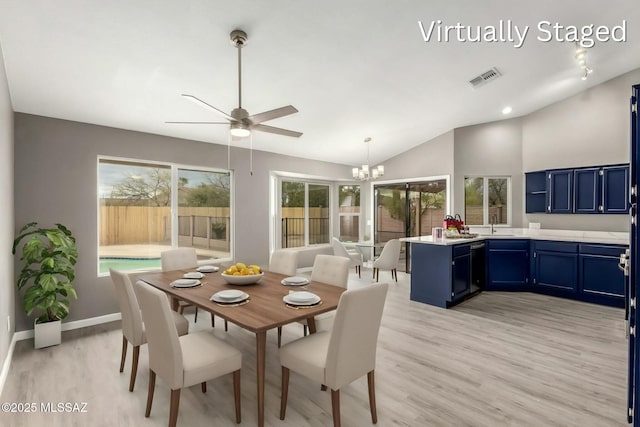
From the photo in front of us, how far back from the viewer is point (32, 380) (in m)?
2.55

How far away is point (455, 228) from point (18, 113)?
568 centimetres

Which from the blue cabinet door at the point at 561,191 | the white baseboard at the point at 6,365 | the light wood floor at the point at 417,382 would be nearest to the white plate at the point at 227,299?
the light wood floor at the point at 417,382

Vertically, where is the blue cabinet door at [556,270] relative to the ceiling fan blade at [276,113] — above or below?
below

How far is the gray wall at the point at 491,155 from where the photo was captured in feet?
18.6

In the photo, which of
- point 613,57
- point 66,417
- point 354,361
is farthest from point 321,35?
point 613,57

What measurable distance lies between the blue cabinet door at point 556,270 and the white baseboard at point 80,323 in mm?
6065

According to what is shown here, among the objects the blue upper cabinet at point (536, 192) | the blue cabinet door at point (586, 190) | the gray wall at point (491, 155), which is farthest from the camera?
the gray wall at point (491, 155)

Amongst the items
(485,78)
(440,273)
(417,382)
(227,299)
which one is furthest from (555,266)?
(227,299)

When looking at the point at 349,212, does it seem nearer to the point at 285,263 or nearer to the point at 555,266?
the point at 555,266

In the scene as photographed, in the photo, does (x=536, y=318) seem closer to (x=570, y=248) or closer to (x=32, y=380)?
(x=570, y=248)

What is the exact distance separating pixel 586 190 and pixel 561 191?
0.31 metres

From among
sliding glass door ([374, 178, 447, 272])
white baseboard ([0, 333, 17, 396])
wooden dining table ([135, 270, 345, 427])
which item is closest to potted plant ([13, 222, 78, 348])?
white baseboard ([0, 333, 17, 396])

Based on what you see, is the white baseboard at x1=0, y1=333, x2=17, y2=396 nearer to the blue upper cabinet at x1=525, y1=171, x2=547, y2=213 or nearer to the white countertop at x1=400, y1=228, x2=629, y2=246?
the white countertop at x1=400, y1=228, x2=629, y2=246

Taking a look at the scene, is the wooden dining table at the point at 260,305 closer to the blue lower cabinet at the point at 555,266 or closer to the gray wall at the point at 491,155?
the blue lower cabinet at the point at 555,266
